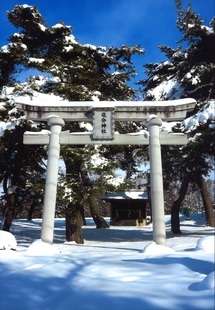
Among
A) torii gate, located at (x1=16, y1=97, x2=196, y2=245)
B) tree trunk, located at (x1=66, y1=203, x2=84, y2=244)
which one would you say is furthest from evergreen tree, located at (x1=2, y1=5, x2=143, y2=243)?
→ torii gate, located at (x1=16, y1=97, x2=196, y2=245)

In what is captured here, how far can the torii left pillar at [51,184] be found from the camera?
7.46m

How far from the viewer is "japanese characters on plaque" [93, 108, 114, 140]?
8.27m

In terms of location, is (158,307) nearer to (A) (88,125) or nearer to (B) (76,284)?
(B) (76,284)

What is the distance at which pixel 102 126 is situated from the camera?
8281 mm

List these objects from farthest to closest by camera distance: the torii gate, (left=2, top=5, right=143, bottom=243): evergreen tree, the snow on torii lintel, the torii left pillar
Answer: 1. (left=2, top=5, right=143, bottom=243): evergreen tree
2. the snow on torii lintel
3. the torii gate
4. the torii left pillar

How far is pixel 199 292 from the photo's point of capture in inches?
108

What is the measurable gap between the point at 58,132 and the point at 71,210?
10.9 feet

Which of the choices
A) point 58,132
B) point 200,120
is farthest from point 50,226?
point 200,120

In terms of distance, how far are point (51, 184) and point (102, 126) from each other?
2185 millimetres

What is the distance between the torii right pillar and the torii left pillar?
2627 mm

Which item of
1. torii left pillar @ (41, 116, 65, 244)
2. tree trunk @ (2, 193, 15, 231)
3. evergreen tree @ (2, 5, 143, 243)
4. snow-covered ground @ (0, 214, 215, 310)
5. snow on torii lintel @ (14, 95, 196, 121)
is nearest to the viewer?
snow-covered ground @ (0, 214, 215, 310)

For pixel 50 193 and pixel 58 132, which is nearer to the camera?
pixel 50 193

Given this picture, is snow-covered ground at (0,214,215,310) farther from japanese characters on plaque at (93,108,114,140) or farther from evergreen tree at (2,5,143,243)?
evergreen tree at (2,5,143,243)

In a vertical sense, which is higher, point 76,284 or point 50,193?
point 50,193
